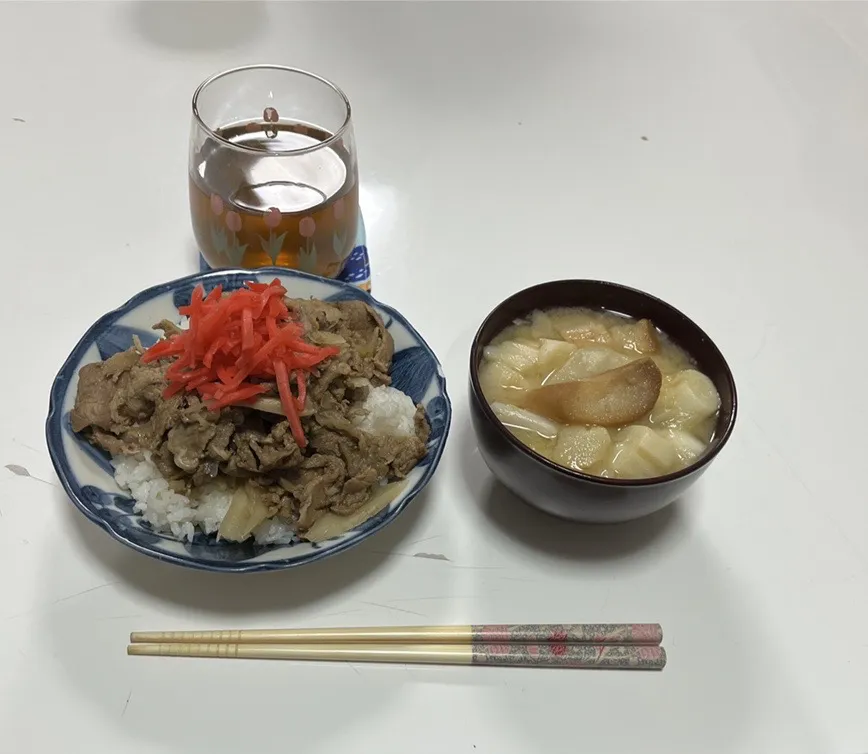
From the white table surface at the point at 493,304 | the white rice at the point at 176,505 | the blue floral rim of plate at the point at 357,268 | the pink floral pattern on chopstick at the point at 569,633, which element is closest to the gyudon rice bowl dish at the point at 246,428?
the white rice at the point at 176,505

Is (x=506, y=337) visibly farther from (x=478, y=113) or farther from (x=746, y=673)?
(x=478, y=113)

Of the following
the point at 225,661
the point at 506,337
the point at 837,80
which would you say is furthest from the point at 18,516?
the point at 837,80

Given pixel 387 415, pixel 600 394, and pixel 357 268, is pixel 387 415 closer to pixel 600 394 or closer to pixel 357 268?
pixel 600 394

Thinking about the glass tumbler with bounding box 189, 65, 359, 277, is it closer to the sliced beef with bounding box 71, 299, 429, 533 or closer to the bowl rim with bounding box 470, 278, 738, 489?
the sliced beef with bounding box 71, 299, 429, 533

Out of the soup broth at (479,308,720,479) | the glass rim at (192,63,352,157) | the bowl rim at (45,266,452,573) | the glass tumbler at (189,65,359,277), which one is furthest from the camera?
the glass tumbler at (189,65,359,277)

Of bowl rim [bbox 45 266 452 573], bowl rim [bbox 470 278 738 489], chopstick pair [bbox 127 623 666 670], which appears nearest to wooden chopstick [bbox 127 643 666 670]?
chopstick pair [bbox 127 623 666 670]

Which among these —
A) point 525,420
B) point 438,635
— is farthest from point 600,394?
point 438,635

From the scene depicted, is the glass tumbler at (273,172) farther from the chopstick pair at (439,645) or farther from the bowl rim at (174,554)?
the chopstick pair at (439,645)
